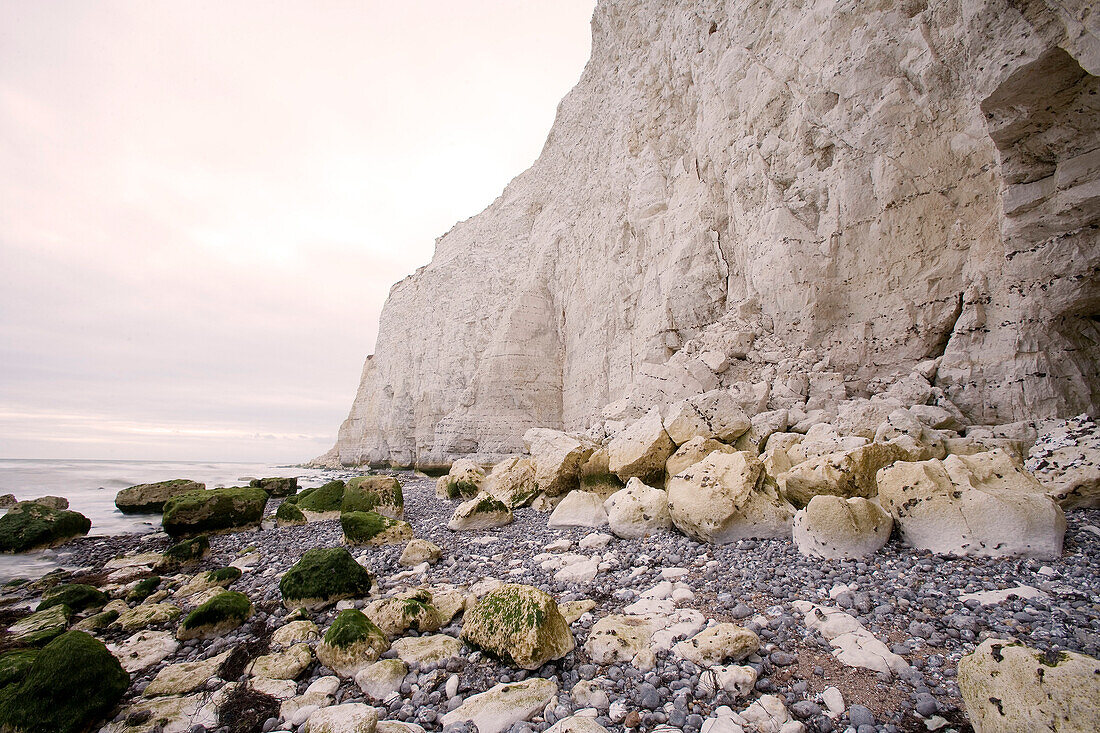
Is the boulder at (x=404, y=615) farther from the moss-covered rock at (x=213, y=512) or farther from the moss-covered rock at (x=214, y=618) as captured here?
the moss-covered rock at (x=213, y=512)

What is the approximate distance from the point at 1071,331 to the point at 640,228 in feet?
40.4

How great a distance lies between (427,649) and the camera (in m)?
3.92

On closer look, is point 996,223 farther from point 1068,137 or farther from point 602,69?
point 602,69

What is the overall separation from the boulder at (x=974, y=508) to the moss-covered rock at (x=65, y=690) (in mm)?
7573

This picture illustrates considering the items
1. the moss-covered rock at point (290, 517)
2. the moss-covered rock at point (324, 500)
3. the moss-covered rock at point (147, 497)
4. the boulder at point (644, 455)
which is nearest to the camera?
the boulder at point (644, 455)

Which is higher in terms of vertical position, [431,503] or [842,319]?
[842,319]

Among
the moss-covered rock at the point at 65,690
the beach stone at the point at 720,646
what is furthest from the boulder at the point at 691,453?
the moss-covered rock at the point at 65,690

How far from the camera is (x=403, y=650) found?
3941 mm

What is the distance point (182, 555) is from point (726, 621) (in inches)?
347

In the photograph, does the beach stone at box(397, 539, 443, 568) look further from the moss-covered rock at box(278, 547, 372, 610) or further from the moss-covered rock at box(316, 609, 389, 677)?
→ the moss-covered rock at box(316, 609, 389, 677)

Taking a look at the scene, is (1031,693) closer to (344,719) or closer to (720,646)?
(720,646)

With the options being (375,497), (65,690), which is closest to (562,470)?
(375,497)

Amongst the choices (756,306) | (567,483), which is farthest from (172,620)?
(756,306)

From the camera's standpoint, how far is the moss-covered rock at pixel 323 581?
17.4 ft
